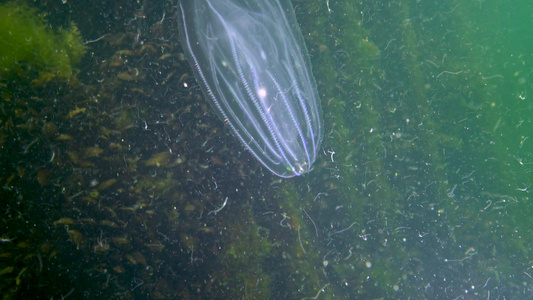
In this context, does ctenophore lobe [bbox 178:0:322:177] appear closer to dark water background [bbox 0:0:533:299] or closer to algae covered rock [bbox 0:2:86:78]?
dark water background [bbox 0:0:533:299]

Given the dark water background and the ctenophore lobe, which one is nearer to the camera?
the dark water background

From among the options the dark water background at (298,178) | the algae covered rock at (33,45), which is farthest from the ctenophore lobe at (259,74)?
the algae covered rock at (33,45)

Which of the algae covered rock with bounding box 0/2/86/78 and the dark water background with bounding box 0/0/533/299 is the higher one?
the algae covered rock with bounding box 0/2/86/78

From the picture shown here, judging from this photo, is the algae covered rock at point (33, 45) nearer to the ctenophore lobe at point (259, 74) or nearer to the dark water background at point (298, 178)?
the dark water background at point (298, 178)

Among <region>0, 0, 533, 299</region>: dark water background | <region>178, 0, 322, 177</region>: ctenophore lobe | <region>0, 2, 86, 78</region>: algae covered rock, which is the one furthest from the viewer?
<region>178, 0, 322, 177</region>: ctenophore lobe

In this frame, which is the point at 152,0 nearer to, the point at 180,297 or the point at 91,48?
the point at 91,48

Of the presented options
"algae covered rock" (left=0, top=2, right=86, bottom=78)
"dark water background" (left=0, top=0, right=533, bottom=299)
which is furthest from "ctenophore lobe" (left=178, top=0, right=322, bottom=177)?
"algae covered rock" (left=0, top=2, right=86, bottom=78)
